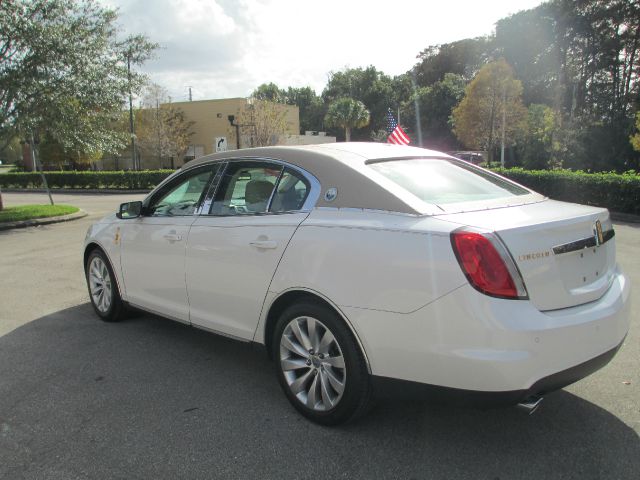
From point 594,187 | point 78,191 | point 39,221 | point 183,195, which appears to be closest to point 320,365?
point 183,195

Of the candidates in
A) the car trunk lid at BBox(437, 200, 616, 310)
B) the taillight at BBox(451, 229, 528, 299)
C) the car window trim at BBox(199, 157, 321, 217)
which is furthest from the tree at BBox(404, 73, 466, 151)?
the taillight at BBox(451, 229, 528, 299)

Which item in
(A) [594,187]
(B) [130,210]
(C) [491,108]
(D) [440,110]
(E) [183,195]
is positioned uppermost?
(D) [440,110]

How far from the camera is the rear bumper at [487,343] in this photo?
8.23 feet

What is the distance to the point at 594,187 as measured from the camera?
51.7ft

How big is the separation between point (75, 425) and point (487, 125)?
38039 millimetres

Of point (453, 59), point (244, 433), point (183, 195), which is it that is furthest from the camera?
point (453, 59)

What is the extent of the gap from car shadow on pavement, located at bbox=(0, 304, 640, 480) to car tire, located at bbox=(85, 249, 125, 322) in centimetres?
100

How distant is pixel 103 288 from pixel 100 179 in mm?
27585

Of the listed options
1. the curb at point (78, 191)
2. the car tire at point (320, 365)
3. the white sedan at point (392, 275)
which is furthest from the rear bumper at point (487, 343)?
the curb at point (78, 191)

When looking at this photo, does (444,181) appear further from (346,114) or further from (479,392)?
(346,114)

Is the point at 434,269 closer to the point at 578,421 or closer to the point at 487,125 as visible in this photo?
the point at 578,421

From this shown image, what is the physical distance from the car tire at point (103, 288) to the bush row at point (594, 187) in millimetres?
14082

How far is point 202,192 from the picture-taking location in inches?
165

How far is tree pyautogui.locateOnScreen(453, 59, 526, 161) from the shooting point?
36.1 m
